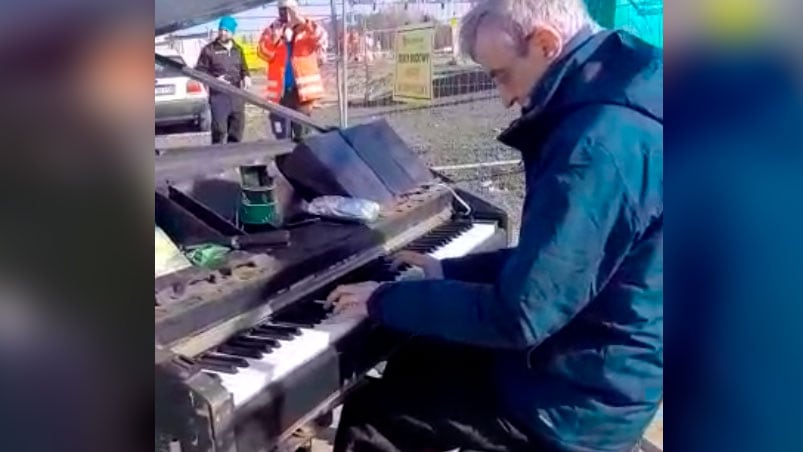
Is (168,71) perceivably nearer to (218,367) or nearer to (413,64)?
(413,64)

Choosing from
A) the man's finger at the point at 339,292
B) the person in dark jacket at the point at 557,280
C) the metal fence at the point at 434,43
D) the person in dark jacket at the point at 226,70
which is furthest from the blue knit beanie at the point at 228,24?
the man's finger at the point at 339,292

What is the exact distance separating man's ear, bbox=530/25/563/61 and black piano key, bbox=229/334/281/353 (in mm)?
816

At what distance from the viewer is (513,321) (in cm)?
201

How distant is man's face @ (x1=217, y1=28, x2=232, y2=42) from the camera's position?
214 cm

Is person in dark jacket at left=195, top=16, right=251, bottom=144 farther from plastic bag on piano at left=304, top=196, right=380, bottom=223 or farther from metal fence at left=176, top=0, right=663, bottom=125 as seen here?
plastic bag on piano at left=304, top=196, right=380, bottom=223

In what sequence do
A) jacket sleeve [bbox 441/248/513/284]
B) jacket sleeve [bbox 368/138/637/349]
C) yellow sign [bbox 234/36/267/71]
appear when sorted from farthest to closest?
yellow sign [bbox 234/36/267/71]
jacket sleeve [bbox 441/248/513/284]
jacket sleeve [bbox 368/138/637/349]

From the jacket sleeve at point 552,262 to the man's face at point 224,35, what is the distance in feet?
2.34

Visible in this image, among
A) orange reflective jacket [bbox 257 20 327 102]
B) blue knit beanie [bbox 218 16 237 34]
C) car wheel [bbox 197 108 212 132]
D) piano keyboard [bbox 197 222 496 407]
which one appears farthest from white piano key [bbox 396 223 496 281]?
blue knit beanie [bbox 218 16 237 34]

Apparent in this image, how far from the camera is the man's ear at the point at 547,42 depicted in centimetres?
200

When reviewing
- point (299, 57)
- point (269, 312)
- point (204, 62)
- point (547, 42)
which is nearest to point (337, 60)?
point (299, 57)

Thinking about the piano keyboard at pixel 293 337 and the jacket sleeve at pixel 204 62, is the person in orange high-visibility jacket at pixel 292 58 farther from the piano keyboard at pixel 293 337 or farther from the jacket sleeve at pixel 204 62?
the piano keyboard at pixel 293 337

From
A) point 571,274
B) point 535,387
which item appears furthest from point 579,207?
point 535,387
